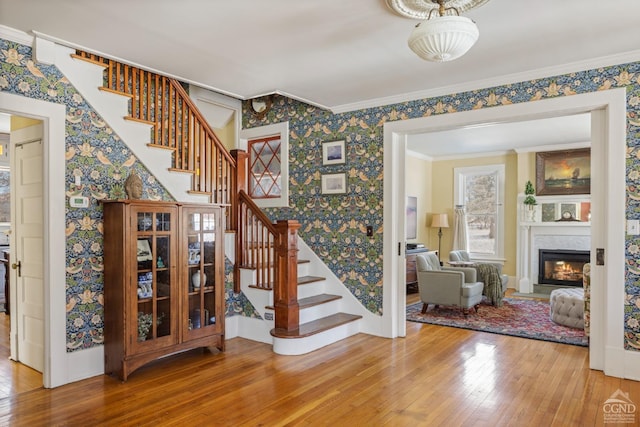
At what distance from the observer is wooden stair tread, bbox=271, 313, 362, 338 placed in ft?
13.5

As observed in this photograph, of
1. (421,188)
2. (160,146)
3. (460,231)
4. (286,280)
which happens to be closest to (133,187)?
(160,146)

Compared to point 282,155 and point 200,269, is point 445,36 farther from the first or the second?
point 282,155

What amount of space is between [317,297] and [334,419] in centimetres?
221

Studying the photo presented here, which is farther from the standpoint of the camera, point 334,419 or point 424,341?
point 424,341

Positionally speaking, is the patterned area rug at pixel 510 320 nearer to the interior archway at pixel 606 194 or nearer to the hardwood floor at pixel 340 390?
the hardwood floor at pixel 340 390

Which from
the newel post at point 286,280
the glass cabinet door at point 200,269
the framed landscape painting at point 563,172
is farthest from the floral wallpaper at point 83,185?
the framed landscape painting at point 563,172

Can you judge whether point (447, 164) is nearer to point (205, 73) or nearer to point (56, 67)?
point (205, 73)

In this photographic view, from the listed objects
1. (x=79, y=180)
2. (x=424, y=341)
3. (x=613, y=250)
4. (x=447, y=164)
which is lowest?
(x=424, y=341)

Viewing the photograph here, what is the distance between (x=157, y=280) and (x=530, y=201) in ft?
22.2

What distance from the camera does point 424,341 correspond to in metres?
4.58

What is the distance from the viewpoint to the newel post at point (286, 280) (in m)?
4.17

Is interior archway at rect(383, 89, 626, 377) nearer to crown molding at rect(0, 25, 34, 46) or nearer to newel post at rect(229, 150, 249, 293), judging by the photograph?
newel post at rect(229, 150, 249, 293)

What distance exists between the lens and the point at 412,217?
8680 millimetres

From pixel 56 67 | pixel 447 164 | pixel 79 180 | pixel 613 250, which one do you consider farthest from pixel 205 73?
pixel 447 164
